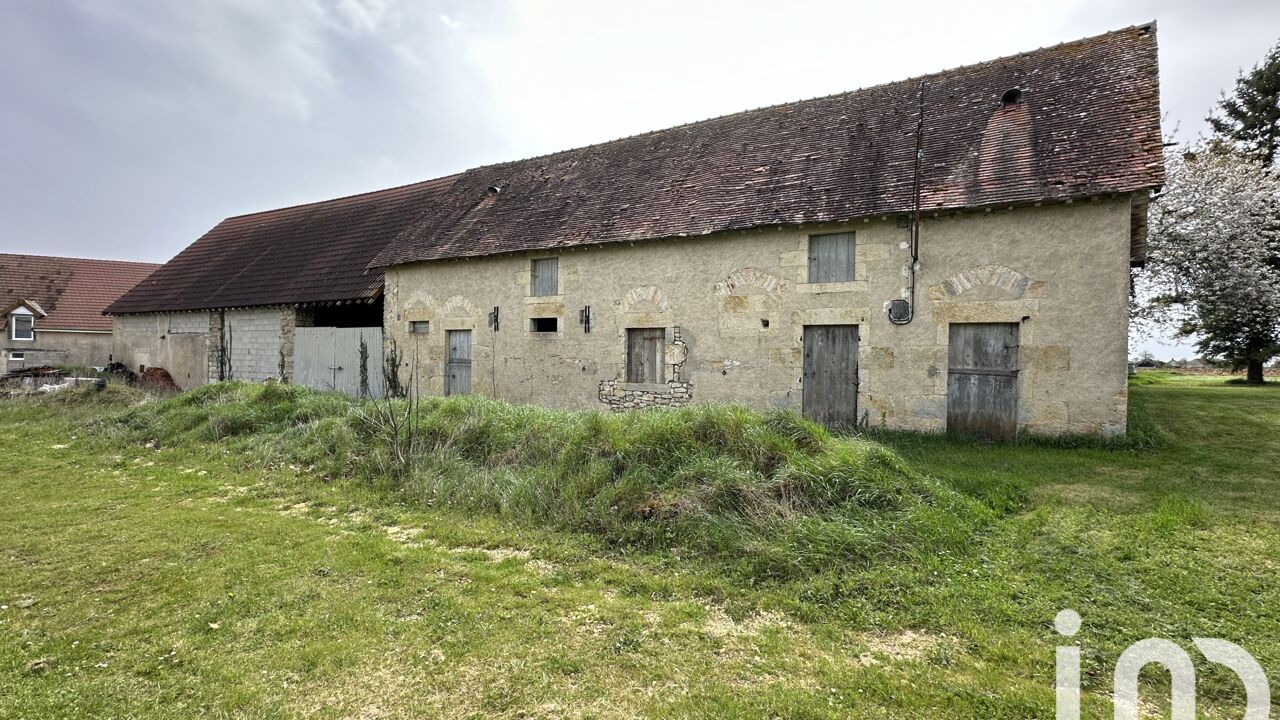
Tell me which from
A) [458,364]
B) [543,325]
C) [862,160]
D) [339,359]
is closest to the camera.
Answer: [862,160]

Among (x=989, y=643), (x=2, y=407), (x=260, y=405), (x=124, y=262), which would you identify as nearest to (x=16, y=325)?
(x=124, y=262)

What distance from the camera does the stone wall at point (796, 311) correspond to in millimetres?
8023

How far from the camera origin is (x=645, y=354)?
11.3 metres

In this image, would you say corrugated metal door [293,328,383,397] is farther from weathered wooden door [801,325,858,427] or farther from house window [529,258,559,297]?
weathered wooden door [801,325,858,427]

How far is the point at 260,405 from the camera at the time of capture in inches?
376

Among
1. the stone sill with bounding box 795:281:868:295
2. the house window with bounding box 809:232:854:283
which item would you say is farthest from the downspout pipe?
the house window with bounding box 809:232:854:283

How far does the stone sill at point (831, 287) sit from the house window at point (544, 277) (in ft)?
16.7

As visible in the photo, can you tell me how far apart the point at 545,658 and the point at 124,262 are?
1374 inches

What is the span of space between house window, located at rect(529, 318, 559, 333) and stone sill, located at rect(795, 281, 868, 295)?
17.1 ft

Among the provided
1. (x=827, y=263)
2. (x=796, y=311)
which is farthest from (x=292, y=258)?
(x=827, y=263)

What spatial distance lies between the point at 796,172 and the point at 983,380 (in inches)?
190

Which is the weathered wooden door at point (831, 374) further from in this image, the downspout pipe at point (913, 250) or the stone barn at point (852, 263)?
the downspout pipe at point (913, 250)

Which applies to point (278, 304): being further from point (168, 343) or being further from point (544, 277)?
point (544, 277)

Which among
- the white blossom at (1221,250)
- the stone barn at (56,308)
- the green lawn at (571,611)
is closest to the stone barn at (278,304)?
the stone barn at (56,308)
